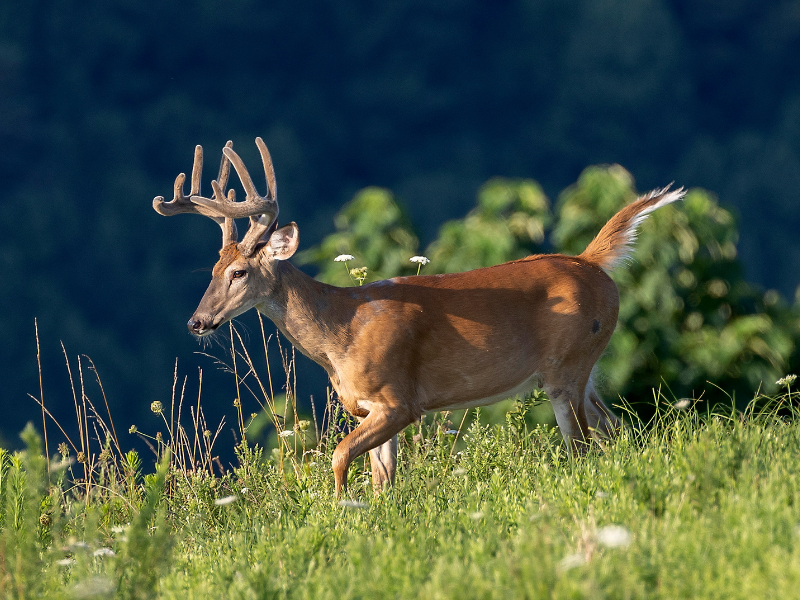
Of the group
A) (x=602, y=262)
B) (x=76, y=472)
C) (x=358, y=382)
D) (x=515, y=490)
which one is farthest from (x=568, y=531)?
(x=76, y=472)

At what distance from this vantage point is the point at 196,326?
475 cm

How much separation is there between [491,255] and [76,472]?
20.4 ft

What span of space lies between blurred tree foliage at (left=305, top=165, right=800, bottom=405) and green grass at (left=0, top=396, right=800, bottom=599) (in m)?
6.98

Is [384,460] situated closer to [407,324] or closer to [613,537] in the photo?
[407,324]

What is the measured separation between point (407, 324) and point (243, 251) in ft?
2.84

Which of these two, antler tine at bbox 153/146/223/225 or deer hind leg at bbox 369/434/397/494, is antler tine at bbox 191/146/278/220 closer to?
antler tine at bbox 153/146/223/225

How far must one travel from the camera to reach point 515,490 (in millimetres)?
3893

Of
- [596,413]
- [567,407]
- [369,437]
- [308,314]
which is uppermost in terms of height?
[308,314]

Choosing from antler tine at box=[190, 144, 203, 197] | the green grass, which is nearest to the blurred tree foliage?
antler tine at box=[190, 144, 203, 197]

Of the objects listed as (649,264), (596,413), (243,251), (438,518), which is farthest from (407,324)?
(649,264)

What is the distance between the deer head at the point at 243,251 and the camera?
482cm

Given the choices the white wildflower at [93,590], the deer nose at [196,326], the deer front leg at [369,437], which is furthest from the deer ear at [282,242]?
the white wildflower at [93,590]

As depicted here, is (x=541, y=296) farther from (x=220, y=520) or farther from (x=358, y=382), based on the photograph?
(x=220, y=520)

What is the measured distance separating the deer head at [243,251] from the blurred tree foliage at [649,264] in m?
6.00
